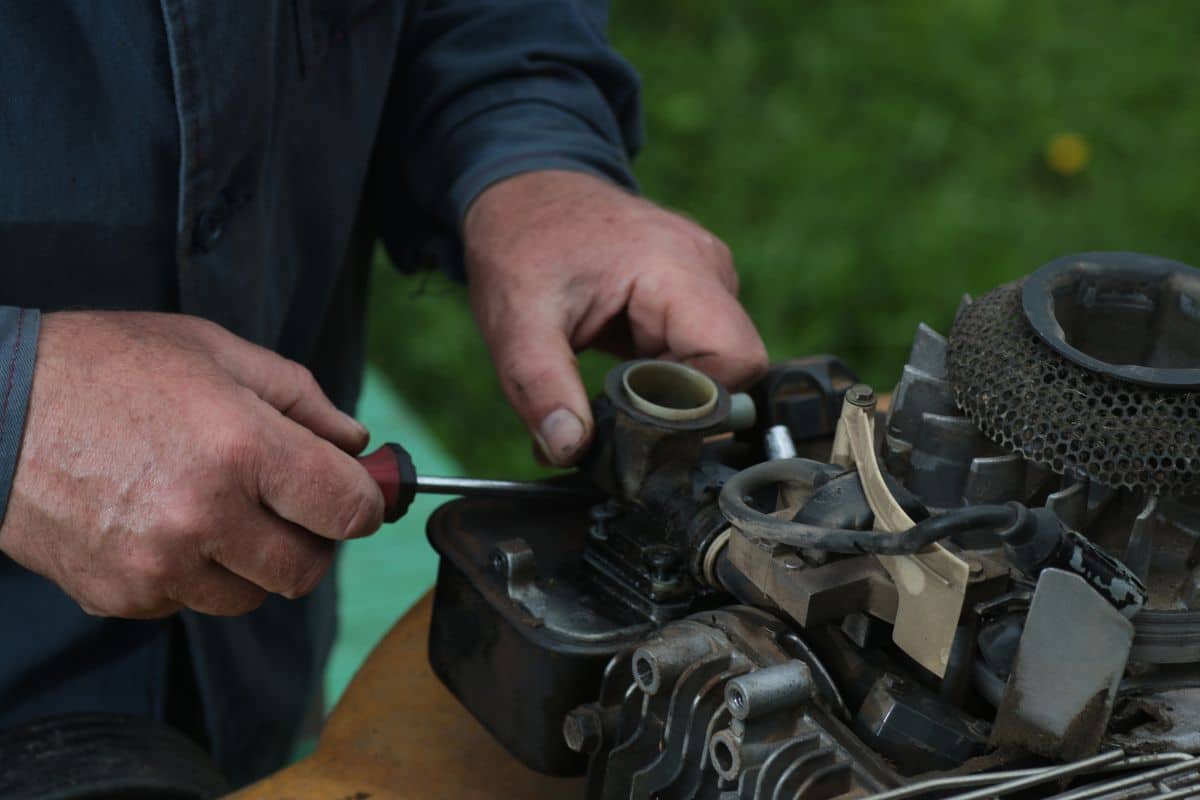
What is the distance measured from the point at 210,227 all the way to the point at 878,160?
7.17 ft

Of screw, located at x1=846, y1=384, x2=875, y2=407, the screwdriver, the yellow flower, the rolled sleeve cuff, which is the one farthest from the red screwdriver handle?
the yellow flower

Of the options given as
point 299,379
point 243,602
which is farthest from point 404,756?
point 299,379

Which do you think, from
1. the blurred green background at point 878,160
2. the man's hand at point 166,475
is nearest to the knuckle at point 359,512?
the man's hand at point 166,475

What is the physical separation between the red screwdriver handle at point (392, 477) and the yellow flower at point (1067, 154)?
2.43 m

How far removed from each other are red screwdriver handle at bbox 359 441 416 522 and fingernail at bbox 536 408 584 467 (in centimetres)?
13

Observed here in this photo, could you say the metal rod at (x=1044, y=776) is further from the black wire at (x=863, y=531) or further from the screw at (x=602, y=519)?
the screw at (x=602, y=519)

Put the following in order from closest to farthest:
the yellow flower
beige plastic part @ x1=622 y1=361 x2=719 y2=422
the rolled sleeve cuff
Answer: beige plastic part @ x1=622 y1=361 x2=719 y2=422
the rolled sleeve cuff
the yellow flower

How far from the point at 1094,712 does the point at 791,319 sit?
79.0 inches

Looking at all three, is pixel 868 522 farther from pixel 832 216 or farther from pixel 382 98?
pixel 832 216

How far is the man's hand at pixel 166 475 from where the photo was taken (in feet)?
2.98

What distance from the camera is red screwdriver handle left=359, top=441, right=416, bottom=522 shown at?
3.36ft

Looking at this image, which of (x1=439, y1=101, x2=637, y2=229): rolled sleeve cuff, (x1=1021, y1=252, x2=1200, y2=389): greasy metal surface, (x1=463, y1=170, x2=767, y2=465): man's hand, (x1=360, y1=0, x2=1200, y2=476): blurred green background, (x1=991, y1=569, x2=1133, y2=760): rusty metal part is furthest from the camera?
(x1=360, y1=0, x2=1200, y2=476): blurred green background

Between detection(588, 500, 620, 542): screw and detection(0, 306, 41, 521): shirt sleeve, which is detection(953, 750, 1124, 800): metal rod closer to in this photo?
detection(588, 500, 620, 542): screw

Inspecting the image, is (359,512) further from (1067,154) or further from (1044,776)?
(1067,154)
